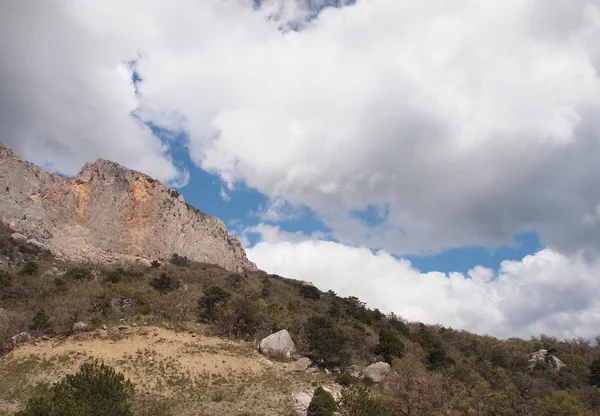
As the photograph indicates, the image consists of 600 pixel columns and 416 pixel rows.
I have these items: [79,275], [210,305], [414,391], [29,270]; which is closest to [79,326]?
[210,305]

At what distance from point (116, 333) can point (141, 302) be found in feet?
24.5

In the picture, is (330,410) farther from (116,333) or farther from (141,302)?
(141,302)

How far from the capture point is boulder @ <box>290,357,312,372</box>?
1411 inches

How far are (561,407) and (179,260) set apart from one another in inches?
3128

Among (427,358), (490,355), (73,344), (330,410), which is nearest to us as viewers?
(330,410)

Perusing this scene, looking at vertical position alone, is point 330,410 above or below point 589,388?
below

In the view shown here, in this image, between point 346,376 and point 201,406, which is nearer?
point 201,406

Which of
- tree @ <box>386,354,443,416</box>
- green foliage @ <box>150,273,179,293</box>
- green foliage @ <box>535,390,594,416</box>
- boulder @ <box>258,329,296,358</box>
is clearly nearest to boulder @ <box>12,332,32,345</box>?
green foliage @ <box>150,273,179,293</box>

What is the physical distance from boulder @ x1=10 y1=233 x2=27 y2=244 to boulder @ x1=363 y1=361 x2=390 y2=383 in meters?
66.5

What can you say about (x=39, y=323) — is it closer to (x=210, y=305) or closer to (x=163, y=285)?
(x=210, y=305)

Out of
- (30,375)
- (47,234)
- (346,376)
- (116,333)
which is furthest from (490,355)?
(47,234)

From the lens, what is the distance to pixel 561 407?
93.0ft

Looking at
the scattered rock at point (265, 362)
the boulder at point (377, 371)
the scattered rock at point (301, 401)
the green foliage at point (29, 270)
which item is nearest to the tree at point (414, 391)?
the scattered rock at point (301, 401)

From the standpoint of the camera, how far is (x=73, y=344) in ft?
109
